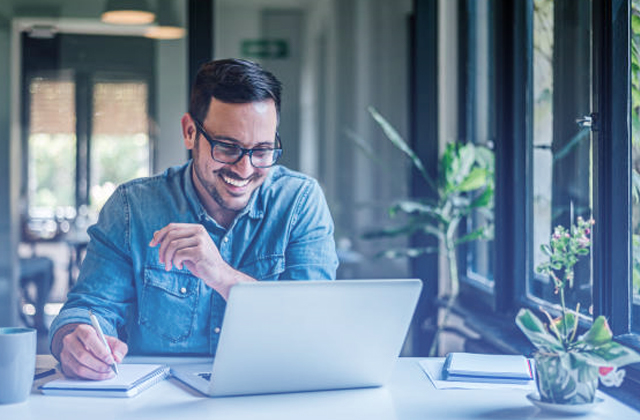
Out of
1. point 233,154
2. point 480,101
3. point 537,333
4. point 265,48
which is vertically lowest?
point 537,333

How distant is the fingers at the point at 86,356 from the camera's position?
1.49 m

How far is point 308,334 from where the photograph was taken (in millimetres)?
1373

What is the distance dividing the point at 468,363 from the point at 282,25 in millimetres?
2691

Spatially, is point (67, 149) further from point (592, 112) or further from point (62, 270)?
point (592, 112)

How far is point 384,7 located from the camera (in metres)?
4.09

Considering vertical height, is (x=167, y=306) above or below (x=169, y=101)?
below

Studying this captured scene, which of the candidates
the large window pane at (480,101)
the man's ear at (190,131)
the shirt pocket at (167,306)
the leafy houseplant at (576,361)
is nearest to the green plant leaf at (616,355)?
the leafy houseplant at (576,361)

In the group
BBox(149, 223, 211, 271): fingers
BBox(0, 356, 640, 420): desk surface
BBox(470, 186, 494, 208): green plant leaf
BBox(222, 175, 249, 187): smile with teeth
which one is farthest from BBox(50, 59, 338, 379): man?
BBox(470, 186, 494, 208): green plant leaf

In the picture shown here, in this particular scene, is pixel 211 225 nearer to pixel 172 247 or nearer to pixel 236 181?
pixel 236 181

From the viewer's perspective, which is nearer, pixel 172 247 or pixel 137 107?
pixel 172 247

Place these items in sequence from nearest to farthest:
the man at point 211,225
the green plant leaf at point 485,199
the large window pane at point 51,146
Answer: the man at point 211,225 → the green plant leaf at point 485,199 → the large window pane at point 51,146

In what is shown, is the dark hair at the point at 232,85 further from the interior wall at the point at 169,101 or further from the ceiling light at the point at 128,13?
the ceiling light at the point at 128,13

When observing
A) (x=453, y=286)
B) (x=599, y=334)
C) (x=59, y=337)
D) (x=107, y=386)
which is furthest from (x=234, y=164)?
(x=453, y=286)

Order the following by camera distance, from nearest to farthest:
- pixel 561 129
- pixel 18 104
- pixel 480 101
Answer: pixel 561 129, pixel 480 101, pixel 18 104
